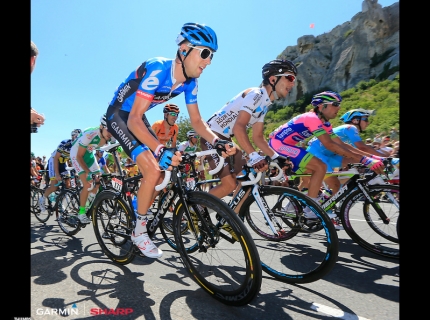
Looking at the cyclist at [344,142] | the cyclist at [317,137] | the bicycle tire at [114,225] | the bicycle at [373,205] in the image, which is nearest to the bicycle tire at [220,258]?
the bicycle tire at [114,225]

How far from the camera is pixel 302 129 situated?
14.3 feet

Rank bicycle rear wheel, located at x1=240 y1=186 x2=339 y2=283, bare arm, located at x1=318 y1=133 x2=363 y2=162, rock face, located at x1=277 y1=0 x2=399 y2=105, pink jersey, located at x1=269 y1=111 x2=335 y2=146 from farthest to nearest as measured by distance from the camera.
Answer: rock face, located at x1=277 y1=0 x2=399 y2=105 < pink jersey, located at x1=269 y1=111 x2=335 y2=146 < bare arm, located at x1=318 y1=133 x2=363 y2=162 < bicycle rear wheel, located at x1=240 y1=186 x2=339 y2=283

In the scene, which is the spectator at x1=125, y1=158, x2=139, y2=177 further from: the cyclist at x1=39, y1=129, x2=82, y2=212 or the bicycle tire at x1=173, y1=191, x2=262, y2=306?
the cyclist at x1=39, y1=129, x2=82, y2=212

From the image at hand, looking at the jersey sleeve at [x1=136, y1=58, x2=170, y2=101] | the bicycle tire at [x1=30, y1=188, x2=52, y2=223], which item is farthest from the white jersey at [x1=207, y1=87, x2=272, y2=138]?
the bicycle tire at [x1=30, y1=188, x2=52, y2=223]

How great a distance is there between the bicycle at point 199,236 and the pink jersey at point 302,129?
2142mm

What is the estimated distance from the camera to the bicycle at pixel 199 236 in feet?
6.96

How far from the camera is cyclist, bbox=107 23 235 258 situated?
260 cm

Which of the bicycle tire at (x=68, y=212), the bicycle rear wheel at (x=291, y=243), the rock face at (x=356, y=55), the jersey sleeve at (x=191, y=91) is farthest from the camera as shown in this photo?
the rock face at (x=356, y=55)

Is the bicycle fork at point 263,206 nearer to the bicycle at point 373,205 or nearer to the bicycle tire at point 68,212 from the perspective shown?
the bicycle at point 373,205

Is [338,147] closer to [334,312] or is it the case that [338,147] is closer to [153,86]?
[334,312]

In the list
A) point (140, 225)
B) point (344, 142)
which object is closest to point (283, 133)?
point (344, 142)

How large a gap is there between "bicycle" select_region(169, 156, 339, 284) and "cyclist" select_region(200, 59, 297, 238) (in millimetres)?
338
